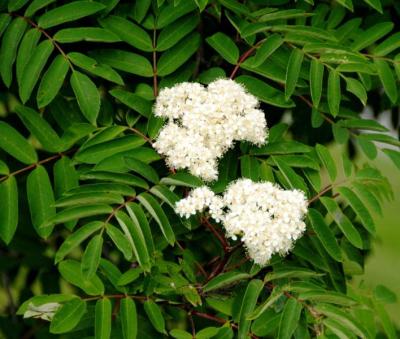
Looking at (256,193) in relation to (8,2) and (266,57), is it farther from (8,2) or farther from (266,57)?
(8,2)

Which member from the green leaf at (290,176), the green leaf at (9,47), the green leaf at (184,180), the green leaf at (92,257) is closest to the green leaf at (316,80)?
the green leaf at (290,176)

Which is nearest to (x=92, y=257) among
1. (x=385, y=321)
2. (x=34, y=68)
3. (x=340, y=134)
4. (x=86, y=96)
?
(x=86, y=96)

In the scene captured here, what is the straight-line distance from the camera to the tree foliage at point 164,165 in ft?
6.88

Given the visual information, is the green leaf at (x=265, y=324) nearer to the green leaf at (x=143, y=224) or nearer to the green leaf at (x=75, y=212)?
the green leaf at (x=143, y=224)

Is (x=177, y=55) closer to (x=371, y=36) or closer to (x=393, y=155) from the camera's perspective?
(x=371, y=36)

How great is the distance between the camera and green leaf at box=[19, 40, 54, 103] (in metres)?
2.25

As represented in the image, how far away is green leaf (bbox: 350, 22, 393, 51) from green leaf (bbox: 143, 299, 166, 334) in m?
1.06

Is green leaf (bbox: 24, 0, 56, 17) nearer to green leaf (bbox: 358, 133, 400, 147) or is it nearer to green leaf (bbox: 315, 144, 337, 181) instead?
green leaf (bbox: 315, 144, 337, 181)

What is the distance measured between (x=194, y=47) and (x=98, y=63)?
31 centimetres

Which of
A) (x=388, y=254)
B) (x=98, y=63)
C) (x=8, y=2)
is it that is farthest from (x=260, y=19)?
(x=388, y=254)

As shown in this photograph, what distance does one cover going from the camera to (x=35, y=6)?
2.35 metres

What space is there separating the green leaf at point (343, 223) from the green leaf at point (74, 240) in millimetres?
685

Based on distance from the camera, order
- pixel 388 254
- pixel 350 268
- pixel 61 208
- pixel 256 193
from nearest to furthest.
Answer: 1. pixel 256 193
2. pixel 61 208
3. pixel 350 268
4. pixel 388 254

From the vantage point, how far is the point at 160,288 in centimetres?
213
